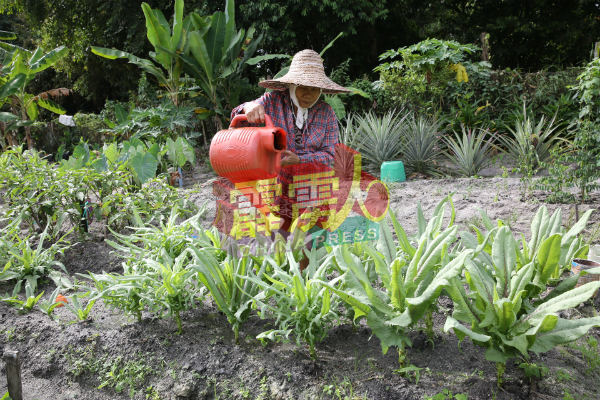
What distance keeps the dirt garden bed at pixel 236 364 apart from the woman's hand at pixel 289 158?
2.19 ft

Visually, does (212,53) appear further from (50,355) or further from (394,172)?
(50,355)

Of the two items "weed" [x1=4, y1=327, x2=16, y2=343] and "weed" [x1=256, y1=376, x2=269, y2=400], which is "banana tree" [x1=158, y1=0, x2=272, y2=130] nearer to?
"weed" [x1=4, y1=327, x2=16, y2=343]

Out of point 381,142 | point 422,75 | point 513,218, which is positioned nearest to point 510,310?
point 513,218

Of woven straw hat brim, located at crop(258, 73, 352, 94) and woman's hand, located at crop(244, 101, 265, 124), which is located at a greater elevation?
woven straw hat brim, located at crop(258, 73, 352, 94)

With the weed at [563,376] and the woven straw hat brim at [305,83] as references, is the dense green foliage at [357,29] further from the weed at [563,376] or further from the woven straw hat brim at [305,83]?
the weed at [563,376]

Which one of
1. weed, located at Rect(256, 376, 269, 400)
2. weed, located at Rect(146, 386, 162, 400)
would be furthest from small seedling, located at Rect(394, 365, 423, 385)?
weed, located at Rect(146, 386, 162, 400)

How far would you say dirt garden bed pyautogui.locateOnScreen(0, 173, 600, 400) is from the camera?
1.42 meters

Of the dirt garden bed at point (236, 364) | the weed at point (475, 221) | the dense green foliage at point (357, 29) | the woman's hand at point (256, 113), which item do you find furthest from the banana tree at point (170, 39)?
the woman's hand at point (256, 113)

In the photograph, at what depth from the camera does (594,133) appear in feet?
9.49

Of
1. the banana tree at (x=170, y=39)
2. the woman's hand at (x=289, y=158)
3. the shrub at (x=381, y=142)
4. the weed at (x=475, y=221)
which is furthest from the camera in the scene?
the banana tree at (x=170, y=39)

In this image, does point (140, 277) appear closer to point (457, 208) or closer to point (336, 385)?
point (336, 385)

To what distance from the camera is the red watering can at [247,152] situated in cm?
133

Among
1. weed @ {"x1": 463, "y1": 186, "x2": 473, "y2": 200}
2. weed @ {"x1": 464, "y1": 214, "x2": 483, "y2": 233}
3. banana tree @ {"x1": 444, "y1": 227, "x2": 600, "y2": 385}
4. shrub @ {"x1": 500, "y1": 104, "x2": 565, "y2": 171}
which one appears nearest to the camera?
banana tree @ {"x1": 444, "y1": 227, "x2": 600, "y2": 385}

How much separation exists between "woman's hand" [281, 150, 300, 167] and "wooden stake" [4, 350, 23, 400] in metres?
1.11
